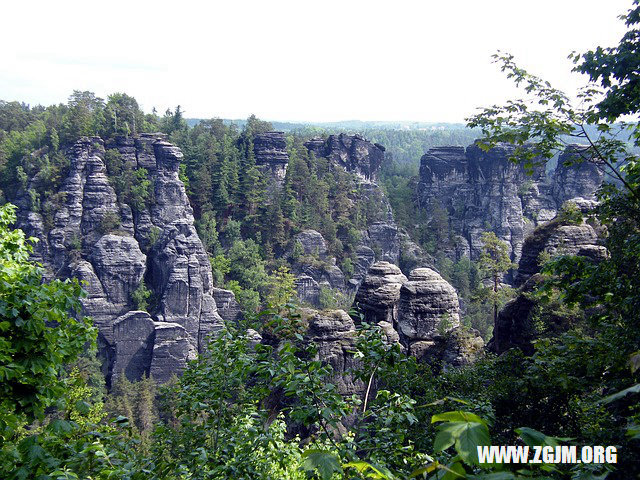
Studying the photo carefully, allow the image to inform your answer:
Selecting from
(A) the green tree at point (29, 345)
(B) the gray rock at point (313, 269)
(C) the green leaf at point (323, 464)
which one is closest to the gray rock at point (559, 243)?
(A) the green tree at point (29, 345)

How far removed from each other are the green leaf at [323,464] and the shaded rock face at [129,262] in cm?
3568

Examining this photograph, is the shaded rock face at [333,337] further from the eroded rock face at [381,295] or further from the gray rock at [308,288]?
the gray rock at [308,288]

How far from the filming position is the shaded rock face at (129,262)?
36875mm

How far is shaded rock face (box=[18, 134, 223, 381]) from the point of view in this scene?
36.9 metres

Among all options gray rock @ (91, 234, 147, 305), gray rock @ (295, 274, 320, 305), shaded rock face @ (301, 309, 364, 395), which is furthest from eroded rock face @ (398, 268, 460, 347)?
gray rock @ (91, 234, 147, 305)

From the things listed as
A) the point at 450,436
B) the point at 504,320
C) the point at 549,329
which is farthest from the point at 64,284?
the point at 504,320

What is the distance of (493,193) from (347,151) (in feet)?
68.7

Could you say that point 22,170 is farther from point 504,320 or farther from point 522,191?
point 522,191

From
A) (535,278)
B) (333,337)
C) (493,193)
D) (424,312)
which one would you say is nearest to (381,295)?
(424,312)

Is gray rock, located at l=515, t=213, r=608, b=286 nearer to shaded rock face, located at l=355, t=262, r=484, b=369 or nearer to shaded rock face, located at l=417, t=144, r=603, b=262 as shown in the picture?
shaded rock face, located at l=355, t=262, r=484, b=369

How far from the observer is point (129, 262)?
3897 centimetres

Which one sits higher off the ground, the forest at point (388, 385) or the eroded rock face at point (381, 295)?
the forest at point (388, 385)

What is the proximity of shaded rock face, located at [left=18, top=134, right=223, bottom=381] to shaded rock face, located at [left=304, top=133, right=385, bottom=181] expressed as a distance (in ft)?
80.3

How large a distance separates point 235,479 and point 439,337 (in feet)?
59.5
